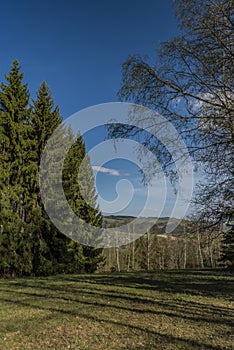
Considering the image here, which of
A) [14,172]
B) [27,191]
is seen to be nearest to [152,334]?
[27,191]

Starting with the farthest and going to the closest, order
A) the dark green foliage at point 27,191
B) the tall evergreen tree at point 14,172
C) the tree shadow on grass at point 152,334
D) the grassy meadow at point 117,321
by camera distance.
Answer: the dark green foliage at point 27,191, the tall evergreen tree at point 14,172, the grassy meadow at point 117,321, the tree shadow on grass at point 152,334

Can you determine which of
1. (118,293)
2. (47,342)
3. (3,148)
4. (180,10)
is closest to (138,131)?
(180,10)

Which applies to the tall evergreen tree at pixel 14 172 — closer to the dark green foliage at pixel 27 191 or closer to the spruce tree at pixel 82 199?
the dark green foliage at pixel 27 191

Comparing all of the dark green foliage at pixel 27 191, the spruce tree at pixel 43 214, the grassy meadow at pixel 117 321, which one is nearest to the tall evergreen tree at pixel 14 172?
the dark green foliage at pixel 27 191

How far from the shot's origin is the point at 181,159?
4.44 metres

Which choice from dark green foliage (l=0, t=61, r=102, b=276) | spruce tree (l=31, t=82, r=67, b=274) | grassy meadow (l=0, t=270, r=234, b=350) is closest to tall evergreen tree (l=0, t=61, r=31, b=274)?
dark green foliage (l=0, t=61, r=102, b=276)

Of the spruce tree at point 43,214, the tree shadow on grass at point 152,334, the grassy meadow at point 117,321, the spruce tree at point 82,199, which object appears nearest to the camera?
the tree shadow on grass at point 152,334

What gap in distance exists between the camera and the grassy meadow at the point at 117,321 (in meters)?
3.72

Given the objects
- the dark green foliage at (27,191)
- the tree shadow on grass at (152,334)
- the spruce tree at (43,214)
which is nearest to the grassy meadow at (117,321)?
the tree shadow on grass at (152,334)

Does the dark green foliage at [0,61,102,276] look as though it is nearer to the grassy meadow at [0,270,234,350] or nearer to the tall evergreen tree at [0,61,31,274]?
the tall evergreen tree at [0,61,31,274]

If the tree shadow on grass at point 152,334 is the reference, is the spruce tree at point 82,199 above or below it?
above

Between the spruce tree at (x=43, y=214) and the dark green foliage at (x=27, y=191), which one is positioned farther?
the spruce tree at (x=43, y=214)

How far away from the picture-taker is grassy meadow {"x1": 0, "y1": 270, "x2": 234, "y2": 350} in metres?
3.72

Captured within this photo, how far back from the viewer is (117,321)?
4742 mm
